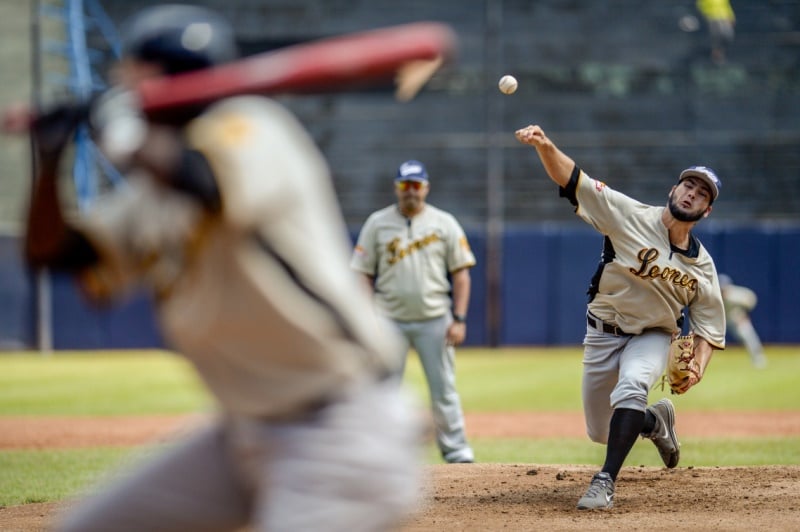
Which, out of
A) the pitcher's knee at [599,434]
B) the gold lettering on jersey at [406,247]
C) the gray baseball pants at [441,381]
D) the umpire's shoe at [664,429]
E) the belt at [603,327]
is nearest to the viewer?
the belt at [603,327]

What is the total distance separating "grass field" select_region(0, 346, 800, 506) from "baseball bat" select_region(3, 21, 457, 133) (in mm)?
2066

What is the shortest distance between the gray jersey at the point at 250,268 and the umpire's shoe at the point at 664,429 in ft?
15.1

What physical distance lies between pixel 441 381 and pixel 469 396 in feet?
18.9

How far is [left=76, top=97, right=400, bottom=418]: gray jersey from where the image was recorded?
9.66 feet

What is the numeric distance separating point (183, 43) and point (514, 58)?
25075 millimetres

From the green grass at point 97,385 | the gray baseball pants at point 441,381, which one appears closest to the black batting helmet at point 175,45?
the gray baseball pants at point 441,381

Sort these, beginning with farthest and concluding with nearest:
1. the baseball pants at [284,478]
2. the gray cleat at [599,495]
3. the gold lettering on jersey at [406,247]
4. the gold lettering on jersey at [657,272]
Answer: the gold lettering on jersey at [406,247]
the gold lettering on jersey at [657,272]
the gray cleat at [599,495]
the baseball pants at [284,478]

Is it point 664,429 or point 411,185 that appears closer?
point 664,429

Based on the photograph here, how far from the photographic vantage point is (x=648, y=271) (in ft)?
22.3

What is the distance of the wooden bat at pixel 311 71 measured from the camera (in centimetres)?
301

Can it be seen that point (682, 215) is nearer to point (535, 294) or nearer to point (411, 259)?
point (411, 259)

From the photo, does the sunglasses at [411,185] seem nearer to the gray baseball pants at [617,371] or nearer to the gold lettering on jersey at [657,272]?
the gray baseball pants at [617,371]

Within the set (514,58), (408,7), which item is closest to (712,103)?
(514,58)

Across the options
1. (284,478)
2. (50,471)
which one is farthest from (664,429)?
(284,478)
